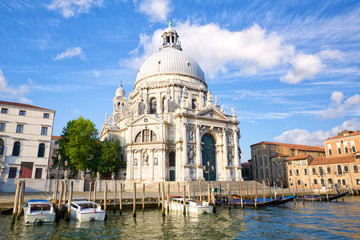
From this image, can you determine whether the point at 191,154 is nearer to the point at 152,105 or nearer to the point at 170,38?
the point at 152,105

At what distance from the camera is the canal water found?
12062 mm

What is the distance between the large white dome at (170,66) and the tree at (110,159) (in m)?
14.5

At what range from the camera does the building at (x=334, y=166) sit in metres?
36.4

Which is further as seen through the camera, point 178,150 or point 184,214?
point 178,150

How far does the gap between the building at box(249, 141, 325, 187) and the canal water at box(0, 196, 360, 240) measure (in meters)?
30.3

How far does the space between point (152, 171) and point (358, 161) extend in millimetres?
28497

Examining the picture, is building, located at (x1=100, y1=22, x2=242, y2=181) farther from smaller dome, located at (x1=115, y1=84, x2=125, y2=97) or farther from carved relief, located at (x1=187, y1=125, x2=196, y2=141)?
smaller dome, located at (x1=115, y1=84, x2=125, y2=97)

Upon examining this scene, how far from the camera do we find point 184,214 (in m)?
17.6

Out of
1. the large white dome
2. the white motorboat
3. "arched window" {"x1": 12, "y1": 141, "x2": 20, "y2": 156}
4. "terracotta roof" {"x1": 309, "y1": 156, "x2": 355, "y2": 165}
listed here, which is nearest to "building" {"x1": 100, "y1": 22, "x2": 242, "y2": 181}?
the large white dome

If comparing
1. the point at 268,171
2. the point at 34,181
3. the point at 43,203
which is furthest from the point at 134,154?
the point at 268,171

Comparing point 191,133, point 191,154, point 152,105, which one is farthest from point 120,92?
point 191,154

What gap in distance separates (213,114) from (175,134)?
5.97m

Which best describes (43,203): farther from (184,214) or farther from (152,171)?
(152,171)

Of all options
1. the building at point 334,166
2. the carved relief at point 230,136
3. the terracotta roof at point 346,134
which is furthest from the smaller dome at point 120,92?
the terracotta roof at point 346,134
